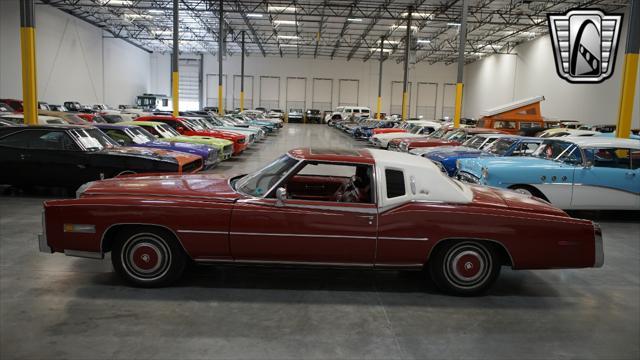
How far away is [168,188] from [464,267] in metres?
2.97

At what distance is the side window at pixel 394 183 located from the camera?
4763 millimetres

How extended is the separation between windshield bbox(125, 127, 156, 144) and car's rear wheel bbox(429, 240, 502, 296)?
880 cm

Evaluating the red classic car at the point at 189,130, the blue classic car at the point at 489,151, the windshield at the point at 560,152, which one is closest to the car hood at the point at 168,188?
the windshield at the point at 560,152

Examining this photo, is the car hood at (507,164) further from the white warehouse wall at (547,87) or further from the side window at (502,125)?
the white warehouse wall at (547,87)

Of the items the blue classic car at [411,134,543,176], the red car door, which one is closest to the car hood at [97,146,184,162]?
the red car door

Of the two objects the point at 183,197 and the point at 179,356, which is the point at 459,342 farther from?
the point at 183,197

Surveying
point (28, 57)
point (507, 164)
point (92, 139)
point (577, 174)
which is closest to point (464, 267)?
point (507, 164)

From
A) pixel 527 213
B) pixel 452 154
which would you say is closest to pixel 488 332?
pixel 527 213

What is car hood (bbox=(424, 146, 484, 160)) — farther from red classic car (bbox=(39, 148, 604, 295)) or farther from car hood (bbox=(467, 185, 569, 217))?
red classic car (bbox=(39, 148, 604, 295))

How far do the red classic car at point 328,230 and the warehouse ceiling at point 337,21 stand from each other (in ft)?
82.5

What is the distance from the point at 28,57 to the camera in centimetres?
1245

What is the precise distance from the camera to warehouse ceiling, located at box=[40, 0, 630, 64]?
2959 centimetres

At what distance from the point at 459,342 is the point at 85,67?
4014 cm

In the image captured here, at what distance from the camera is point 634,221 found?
8922mm
